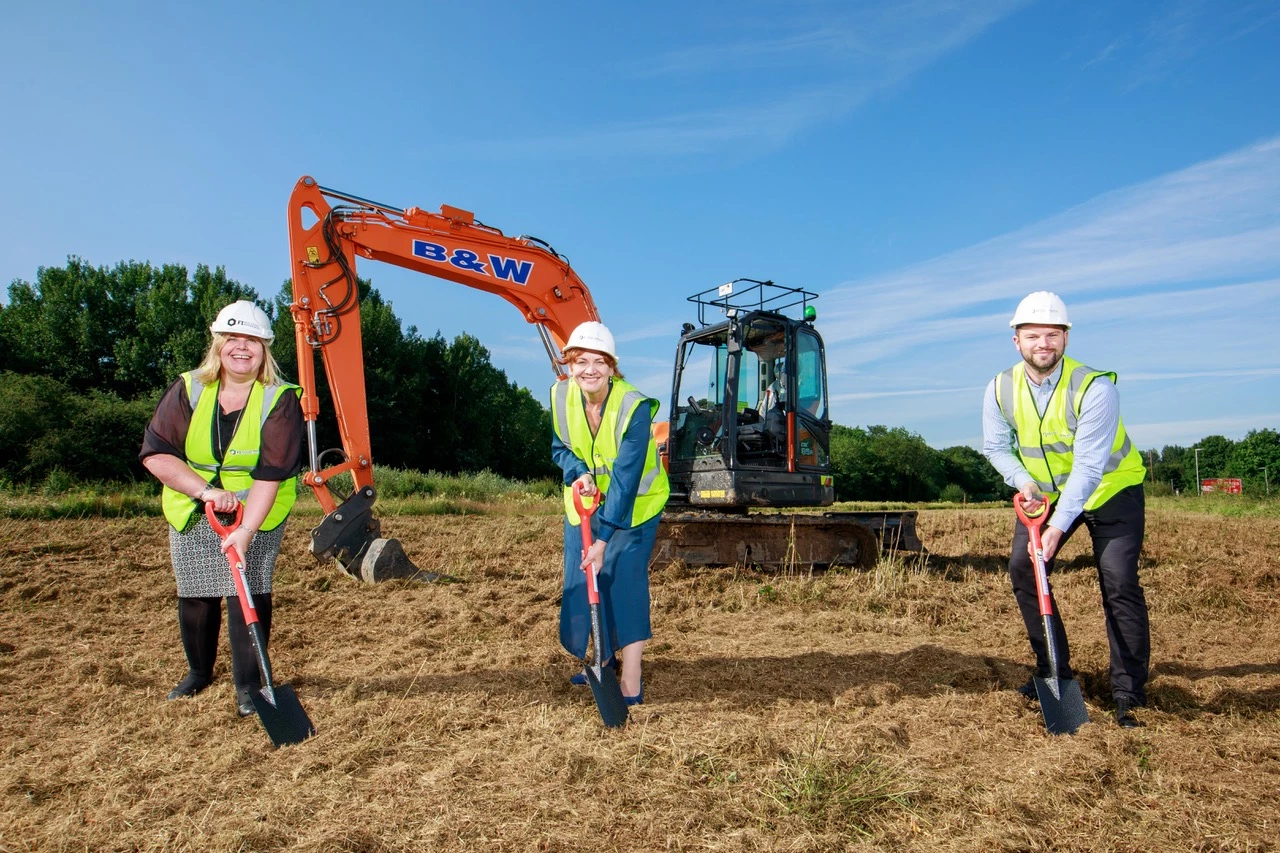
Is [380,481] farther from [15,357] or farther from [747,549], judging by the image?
[15,357]

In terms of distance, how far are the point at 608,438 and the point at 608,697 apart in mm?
1163

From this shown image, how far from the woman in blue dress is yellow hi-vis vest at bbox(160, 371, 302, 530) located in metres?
1.31

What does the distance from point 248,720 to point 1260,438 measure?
82.3m

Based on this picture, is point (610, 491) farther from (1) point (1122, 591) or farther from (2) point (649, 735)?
(1) point (1122, 591)

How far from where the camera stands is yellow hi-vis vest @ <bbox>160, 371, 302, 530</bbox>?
3742mm

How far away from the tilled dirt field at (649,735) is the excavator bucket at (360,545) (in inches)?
10.6

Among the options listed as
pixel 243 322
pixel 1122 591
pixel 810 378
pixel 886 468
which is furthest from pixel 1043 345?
pixel 886 468

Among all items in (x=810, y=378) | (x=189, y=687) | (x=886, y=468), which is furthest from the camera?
(x=886, y=468)

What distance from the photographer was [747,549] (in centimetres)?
820

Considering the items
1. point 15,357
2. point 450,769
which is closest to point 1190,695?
point 450,769

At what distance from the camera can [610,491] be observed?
152 inches

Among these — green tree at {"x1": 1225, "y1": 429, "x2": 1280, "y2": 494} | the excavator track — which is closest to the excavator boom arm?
the excavator track

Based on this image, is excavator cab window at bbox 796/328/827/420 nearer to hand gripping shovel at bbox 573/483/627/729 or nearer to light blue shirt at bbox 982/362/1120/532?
light blue shirt at bbox 982/362/1120/532

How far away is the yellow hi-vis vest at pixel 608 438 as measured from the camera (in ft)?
12.9
